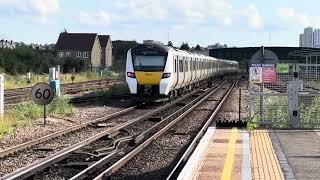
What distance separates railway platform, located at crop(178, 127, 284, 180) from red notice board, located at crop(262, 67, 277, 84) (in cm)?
207

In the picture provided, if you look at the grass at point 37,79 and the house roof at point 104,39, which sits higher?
the house roof at point 104,39

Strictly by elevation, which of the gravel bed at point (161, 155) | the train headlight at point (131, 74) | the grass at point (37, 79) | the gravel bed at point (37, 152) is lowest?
the gravel bed at point (161, 155)

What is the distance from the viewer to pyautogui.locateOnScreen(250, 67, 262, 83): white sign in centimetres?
1526

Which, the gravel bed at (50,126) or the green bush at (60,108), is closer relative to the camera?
the gravel bed at (50,126)

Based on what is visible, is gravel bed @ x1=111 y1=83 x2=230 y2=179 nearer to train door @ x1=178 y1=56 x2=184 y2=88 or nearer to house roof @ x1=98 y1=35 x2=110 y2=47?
train door @ x1=178 y1=56 x2=184 y2=88

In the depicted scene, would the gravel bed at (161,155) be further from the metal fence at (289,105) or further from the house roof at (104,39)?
the house roof at (104,39)

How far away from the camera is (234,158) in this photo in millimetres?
10078

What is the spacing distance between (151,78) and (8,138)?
12.4 m

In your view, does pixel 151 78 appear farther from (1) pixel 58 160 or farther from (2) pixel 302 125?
(1) pixel 58 160

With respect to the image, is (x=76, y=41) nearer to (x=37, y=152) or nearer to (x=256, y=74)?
(x=256, y=74)

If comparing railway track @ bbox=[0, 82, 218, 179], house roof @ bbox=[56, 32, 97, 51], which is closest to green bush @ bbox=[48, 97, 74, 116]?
railway track @ bbox=[0, 82, 218, 179]

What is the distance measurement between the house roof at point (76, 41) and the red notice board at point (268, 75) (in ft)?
315

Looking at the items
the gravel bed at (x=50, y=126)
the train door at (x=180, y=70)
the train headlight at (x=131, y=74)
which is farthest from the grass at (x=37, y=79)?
the gravel bed at (x=50, y=126)

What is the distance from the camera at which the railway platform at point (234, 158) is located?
28.0 ft
